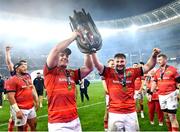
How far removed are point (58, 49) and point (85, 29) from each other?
1.52ft

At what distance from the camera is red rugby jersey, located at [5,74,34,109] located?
7.19 metres

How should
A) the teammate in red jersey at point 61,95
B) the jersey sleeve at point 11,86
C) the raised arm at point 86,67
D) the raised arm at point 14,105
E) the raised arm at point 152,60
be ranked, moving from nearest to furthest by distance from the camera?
the teammate in red jersey at point 61,95 → the raised arm at point 86,67 → the raised arm at point 152,60 → the raised arm at point 14,105 → the jersey sleeve at point 11,86

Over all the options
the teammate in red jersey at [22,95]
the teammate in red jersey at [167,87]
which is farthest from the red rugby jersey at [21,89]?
the teammate in red jersey at [167,87]

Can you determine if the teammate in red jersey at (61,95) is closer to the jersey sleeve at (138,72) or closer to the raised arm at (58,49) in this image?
the raised arm at (58,49)

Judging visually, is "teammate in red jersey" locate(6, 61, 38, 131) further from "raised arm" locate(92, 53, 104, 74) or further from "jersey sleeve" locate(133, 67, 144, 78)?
"jersey sleeve" locate(133, 67, 144, 78)

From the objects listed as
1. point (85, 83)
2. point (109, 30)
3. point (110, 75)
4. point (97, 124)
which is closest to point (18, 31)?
point (109, 30)

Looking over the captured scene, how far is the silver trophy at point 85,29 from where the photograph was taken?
4262 millimetres

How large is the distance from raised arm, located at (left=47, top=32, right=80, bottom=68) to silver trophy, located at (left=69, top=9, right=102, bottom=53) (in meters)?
0.10

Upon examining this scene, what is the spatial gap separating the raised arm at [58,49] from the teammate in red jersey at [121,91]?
1.37m

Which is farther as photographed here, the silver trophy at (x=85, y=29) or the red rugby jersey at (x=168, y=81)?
the red rugby jersey at (x=168, y=81)

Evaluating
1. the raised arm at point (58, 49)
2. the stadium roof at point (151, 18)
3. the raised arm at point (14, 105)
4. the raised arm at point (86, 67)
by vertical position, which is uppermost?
the stadium roof at point (151, 18)

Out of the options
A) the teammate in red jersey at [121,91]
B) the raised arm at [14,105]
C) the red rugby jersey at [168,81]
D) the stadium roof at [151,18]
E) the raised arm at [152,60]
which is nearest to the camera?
the raised arm at [152,60]

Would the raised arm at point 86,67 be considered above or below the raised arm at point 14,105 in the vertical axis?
above

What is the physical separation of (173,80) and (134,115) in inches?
121
